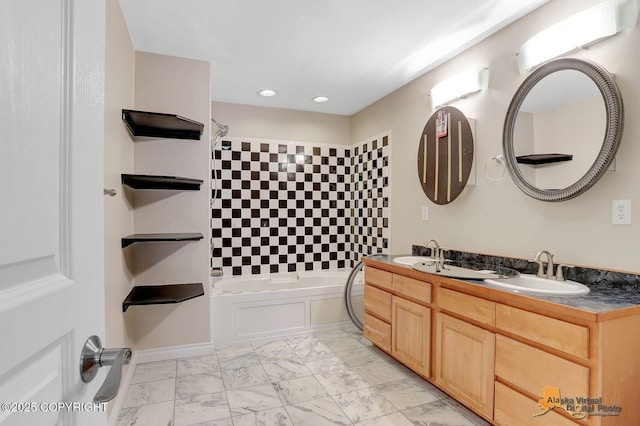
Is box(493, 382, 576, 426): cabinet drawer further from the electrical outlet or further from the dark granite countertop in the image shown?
the electrical outlet

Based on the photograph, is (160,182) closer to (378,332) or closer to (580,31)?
(378,332)

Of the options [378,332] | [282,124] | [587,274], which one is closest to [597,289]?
[587,274]

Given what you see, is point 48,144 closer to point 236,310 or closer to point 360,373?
point 360,373

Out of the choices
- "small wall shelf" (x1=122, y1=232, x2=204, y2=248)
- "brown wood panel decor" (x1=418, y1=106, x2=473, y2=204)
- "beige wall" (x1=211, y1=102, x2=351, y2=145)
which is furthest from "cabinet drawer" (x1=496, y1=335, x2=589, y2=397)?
"beige wall" (x1=211, y1=102, x2=351, y2=145)

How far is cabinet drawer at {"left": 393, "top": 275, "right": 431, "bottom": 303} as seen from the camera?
83.9 inches

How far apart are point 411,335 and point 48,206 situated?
2.25m

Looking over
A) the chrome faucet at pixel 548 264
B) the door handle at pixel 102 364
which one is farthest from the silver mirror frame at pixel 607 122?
the door handle at pixel 102 364

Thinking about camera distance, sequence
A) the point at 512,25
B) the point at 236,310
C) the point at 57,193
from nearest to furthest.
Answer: the point at 57,193 < the point at 512,25 < the point at 236,310

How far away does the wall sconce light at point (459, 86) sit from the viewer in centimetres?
236

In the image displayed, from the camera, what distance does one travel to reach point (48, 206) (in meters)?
0.47

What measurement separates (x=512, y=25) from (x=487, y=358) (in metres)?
2.08

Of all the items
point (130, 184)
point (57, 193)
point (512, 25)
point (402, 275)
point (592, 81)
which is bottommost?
point (402, 275)

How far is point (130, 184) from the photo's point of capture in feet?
7.44

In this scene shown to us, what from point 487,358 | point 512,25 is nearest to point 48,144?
point 487,358
